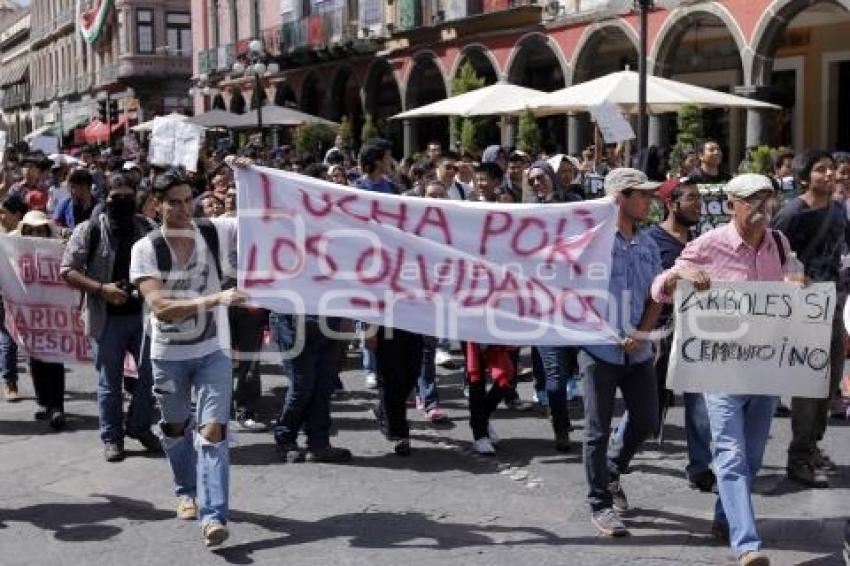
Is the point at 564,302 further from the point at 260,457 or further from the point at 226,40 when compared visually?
the point at 226,40

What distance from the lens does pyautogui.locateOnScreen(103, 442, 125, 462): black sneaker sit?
22.2 feet

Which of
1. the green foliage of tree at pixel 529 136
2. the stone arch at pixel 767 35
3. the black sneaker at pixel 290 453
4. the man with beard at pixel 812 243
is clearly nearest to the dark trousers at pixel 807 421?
the man with beard at pixel 812 243

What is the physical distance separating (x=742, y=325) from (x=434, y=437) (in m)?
2.83

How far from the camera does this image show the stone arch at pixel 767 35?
1858 centimetres

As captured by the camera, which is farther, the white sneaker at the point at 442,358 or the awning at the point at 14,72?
the awning at the point at 14,72

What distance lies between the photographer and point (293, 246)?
18.4 feet

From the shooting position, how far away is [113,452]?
680cm

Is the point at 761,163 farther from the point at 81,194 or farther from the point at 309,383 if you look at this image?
the point at 309,383

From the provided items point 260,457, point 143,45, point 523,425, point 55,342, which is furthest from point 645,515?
point 143,45

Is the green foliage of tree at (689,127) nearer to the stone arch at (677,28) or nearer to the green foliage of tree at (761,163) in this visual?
the green foliage of tree at (761,163)

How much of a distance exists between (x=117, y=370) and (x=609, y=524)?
323cm

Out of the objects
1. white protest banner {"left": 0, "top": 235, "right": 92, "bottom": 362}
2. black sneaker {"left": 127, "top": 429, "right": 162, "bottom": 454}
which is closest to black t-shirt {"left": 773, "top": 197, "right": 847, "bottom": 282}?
black sneaker {"left": 127, "top": 429, "right": 162, "bottom": 454}

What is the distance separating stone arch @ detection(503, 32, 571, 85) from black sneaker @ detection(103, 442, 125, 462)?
18.2 m

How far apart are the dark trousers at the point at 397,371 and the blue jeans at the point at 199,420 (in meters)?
1.56
